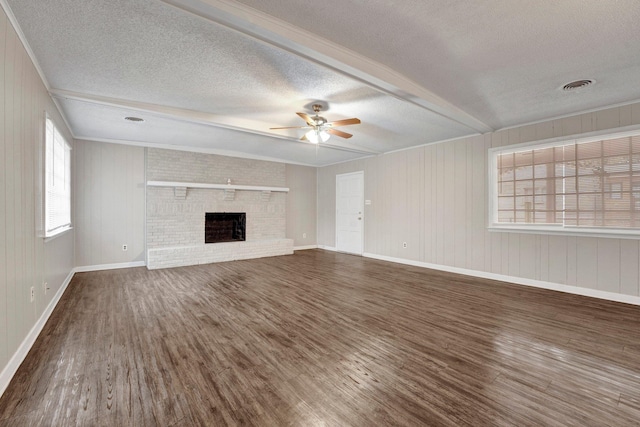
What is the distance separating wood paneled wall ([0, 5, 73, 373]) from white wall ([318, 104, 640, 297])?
18.5 ft

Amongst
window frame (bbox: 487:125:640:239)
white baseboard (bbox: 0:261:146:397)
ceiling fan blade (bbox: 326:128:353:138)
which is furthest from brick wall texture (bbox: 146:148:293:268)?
window frame (bbox: 487:125:640:239)

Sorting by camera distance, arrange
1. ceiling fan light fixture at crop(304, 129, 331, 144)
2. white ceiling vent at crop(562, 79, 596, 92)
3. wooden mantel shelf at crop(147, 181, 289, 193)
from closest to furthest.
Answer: white ceiling vent at crop(562, 79, 596, 92) < ceiling fan light fixture at crop(304, 129, 331, 144) < wooden mantel shelf at crop(147, 181, 289, 193)

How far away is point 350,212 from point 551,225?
4.19 m

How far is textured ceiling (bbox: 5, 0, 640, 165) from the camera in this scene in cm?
194

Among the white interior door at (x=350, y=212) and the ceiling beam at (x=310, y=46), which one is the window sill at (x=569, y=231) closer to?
the ceiling beam at (x=310, y=46)

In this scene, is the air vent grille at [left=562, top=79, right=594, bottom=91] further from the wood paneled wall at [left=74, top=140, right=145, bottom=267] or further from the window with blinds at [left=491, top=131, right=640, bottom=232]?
the wood paneled wall at [left=74, top=140, right=145, bottom=267]

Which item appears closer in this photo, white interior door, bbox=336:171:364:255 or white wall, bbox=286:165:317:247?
white interior door, bbox=336:171:364:255

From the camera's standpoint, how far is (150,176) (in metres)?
5.73

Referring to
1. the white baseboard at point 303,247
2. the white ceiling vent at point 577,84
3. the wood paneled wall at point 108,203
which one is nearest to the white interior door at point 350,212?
the white baseboard at point 303,247

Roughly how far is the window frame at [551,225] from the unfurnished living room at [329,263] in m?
0.02

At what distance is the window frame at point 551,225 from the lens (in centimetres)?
358

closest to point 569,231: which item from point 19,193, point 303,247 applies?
point 303,247

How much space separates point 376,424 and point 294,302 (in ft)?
6.93

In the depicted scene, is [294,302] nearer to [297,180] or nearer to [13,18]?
[13,18]
